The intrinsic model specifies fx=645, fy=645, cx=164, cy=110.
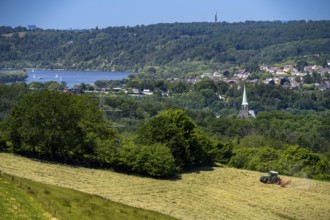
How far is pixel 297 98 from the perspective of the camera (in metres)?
149

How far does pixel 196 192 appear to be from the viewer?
37.9 meters

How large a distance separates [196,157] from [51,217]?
25376mm

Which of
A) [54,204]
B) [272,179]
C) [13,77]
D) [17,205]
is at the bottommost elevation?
[272,179]

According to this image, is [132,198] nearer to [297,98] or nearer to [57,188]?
[57,188]

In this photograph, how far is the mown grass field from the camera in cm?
3316

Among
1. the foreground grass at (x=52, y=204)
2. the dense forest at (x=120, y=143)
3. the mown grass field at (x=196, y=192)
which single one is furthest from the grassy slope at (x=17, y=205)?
the dense forest at (x=120, y=143)

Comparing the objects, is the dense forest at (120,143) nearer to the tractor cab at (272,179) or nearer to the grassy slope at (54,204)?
the tractor cab at (272,179)

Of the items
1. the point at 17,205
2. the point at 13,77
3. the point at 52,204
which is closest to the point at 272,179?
the point at 52,204

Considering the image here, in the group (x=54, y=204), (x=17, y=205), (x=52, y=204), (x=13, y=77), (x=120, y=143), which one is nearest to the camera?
(x=17, y=205)

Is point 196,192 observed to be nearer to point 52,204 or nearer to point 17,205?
point 52,204

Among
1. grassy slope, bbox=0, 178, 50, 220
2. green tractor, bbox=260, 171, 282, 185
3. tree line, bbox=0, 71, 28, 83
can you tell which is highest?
grassy slope, bbox=0, 178, 50, 220

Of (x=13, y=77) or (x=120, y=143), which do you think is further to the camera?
(x=13, y=77)

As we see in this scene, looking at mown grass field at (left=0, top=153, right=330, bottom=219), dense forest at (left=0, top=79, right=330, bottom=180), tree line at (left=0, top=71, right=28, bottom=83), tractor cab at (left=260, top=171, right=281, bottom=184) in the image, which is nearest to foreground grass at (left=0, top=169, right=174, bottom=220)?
mown grass field at (left=0, top=153, right=330, bottom=219)

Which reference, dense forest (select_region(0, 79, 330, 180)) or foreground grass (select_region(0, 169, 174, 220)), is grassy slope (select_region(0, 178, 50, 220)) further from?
dense forest (select_region(0, 79, 330, 180))
